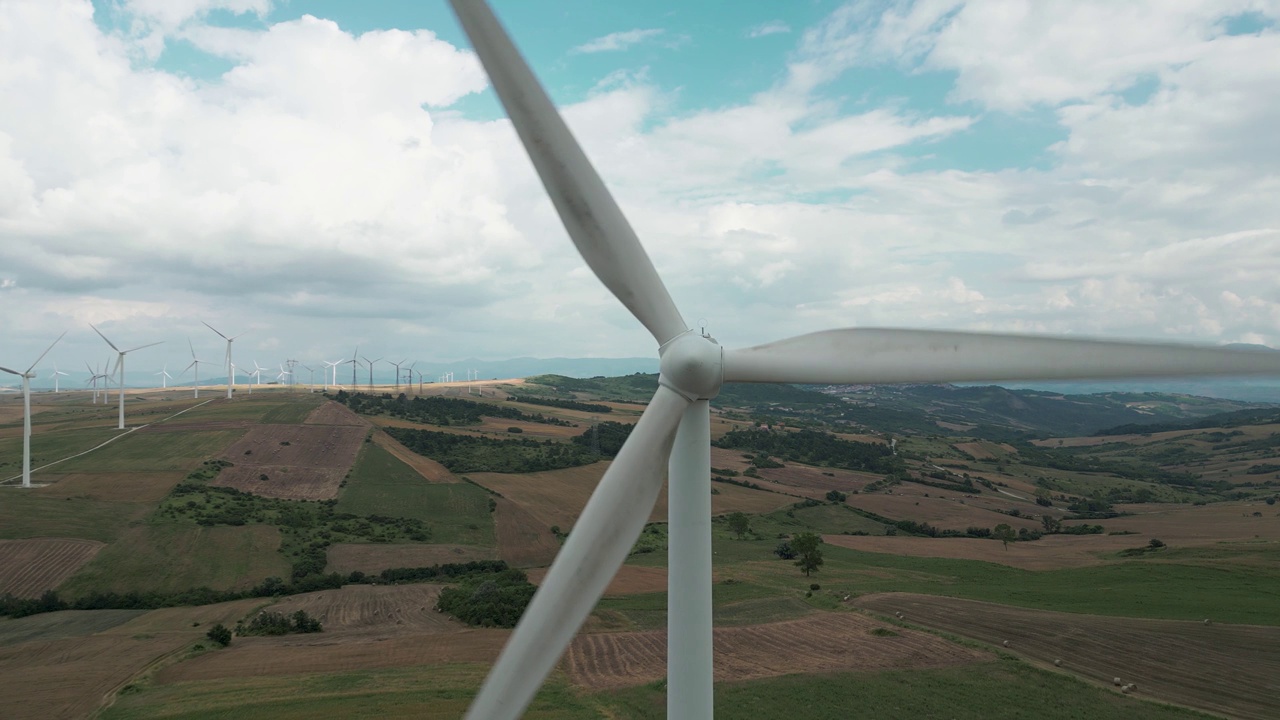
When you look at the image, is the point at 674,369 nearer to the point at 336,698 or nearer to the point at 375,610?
the point at 336,698

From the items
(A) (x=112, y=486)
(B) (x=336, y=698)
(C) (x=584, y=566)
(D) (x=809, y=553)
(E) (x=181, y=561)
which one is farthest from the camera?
(A) (x=112, y=486)

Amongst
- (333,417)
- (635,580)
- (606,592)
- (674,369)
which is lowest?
(606,592)

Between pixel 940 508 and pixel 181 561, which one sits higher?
pixel 181 561

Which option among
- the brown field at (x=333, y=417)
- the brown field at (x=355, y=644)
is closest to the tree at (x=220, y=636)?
the brown field at (x=355, y=644)

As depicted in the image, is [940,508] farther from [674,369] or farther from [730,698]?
[674,369]

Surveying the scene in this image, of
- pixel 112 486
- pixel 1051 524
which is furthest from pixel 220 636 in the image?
pixel 1051 524

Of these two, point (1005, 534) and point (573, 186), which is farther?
point (1005, 534)

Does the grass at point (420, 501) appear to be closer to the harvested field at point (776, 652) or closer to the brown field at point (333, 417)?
the brown field at point (333, 417)

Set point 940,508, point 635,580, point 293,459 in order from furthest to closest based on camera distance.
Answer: point 940,508, point 293,459, point 635,580
